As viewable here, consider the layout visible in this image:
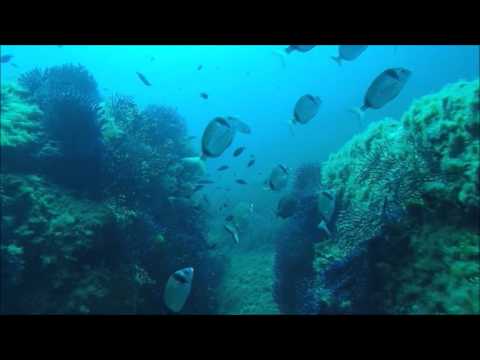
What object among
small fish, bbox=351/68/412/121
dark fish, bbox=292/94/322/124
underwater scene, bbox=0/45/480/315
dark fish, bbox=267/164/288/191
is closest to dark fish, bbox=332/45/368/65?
underwater scene, bbox=0/45/480/315

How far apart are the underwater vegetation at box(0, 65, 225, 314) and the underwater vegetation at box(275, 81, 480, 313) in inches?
126

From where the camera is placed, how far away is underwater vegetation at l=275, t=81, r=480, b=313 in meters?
4.82

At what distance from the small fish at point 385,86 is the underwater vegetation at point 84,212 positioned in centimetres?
486

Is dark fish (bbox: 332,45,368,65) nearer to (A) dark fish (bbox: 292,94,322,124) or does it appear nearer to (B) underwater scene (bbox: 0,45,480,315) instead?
(B) underwater scene (bbox: 0,45,480,315)

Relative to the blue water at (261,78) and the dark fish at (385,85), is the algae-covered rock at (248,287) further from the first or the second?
the blue water at (261,78)

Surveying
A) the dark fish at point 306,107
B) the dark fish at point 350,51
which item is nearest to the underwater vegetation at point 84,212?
the dark fish at point 306,107

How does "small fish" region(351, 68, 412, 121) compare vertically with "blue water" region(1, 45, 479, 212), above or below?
below

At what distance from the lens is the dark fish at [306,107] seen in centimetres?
600

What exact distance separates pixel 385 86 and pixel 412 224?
2.18 m

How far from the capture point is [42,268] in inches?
229
